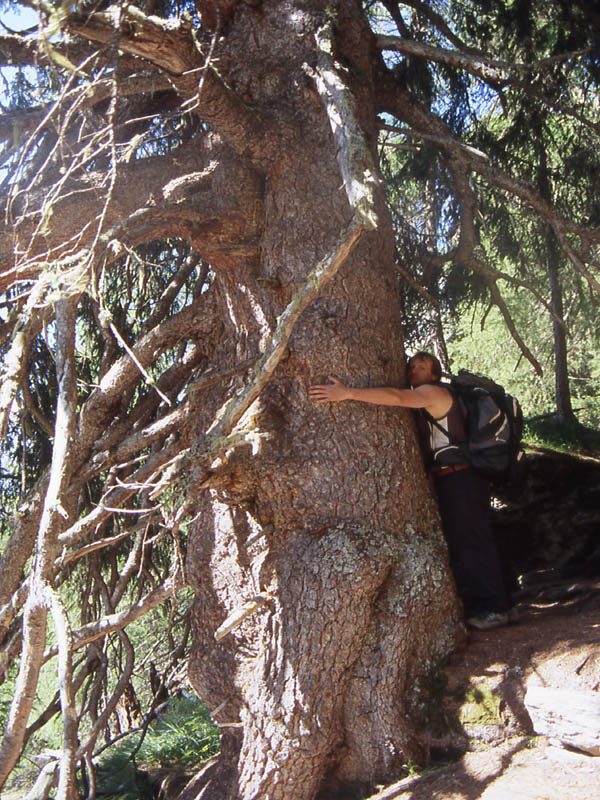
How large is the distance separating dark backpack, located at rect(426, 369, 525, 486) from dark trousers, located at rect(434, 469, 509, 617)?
0.13 meters

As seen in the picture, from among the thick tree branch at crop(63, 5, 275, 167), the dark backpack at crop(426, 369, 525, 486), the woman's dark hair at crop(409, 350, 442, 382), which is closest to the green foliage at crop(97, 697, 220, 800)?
the dark backpack at crop(426, 369, 525, 486)

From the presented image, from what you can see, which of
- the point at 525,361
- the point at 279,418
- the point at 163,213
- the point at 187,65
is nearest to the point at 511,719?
the point at 279,418

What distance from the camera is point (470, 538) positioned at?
16.4ft

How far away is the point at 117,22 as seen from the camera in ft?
11.7

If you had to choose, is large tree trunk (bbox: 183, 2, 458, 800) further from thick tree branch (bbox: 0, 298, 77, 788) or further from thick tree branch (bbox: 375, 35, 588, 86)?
thick tree branch (bbox: 0, 298, 77, 788)

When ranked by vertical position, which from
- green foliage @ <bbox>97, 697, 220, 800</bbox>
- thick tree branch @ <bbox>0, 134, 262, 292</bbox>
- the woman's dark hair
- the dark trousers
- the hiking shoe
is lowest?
green foliage @ <bbox>97, 697, 220, 800</bbox>

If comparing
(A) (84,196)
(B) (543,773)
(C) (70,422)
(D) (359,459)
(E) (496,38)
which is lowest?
(B) (543,773)

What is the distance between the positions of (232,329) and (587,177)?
3.59 meters

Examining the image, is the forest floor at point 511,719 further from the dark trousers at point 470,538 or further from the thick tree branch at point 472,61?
the thick tree branch at point 472,61

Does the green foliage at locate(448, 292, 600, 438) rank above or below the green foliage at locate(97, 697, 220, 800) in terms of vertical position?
above

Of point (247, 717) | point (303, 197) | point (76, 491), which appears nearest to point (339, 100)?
point (303, 197)

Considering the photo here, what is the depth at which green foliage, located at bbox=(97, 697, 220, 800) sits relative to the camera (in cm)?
580

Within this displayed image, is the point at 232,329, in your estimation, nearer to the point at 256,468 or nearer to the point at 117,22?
the point at 256,468

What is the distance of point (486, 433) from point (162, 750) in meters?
3.73
